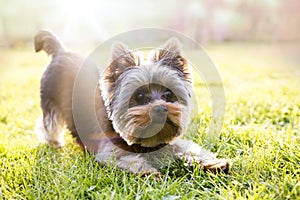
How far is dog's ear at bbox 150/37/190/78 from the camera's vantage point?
3.51 meters

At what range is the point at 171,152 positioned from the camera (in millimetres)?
3580

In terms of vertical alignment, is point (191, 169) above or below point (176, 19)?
above

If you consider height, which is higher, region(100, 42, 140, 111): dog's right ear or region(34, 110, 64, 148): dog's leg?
region(100, 42, 140, 111): dog's right ear

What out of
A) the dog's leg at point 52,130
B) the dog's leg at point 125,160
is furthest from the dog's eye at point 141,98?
the dog's leg at point 52,130

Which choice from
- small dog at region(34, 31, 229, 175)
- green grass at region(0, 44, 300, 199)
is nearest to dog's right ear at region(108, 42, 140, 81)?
→ small dog at region(34, 31, 229, 175)

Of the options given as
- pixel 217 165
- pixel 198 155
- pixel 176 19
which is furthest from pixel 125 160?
pixel 176 19

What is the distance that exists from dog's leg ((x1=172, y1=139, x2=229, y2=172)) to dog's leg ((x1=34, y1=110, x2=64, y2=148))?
1.53m

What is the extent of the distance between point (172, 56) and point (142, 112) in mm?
695

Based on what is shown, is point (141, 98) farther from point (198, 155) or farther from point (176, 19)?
point (176, 19)

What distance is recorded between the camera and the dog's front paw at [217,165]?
321 cm

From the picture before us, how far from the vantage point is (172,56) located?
352 centimetres

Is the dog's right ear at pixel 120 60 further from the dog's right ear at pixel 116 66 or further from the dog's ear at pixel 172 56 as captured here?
the dog's ear at pixel 172 56

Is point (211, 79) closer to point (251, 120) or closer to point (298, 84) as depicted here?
point (298, 84)

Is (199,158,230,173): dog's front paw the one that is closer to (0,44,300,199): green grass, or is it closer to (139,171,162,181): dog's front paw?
(0,44,300,199): green grass
